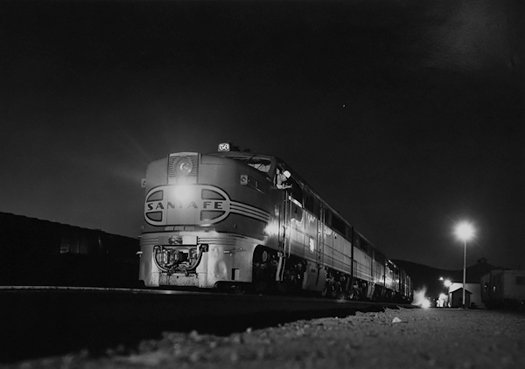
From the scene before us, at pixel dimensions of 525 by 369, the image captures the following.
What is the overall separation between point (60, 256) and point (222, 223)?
6.07 metres

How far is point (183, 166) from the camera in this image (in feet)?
36.0

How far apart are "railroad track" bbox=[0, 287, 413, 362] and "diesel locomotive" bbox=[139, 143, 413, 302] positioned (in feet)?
10.8

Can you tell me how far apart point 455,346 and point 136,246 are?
14976mm

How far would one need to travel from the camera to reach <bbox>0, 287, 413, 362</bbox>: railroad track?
4.13m

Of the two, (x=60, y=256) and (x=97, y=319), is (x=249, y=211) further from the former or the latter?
(x=60, y=256)

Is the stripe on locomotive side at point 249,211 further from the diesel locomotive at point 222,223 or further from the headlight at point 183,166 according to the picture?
the headlight at point 183,166

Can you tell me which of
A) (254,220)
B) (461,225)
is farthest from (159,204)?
(461,225)

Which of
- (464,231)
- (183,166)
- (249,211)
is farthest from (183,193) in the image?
(464,231)

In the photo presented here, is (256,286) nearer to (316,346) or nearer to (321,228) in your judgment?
(321,228)

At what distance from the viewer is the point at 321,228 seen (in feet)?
52.1

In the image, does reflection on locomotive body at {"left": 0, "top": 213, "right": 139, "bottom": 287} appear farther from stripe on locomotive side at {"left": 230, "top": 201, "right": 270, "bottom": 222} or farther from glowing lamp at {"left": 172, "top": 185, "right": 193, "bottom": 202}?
stripe on locomotive side at {"left": 230, "top": 201, "right": 270, "bottom": 222}

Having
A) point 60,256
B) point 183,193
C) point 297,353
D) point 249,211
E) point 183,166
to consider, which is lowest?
point 297,353

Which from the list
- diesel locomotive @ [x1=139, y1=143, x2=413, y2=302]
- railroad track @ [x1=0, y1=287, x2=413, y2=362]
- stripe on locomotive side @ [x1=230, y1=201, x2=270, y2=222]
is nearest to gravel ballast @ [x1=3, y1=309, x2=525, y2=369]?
railroad track @ [x1=0, y1=287, x2=413, y2=362]

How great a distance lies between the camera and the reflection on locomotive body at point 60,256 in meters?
12.9
